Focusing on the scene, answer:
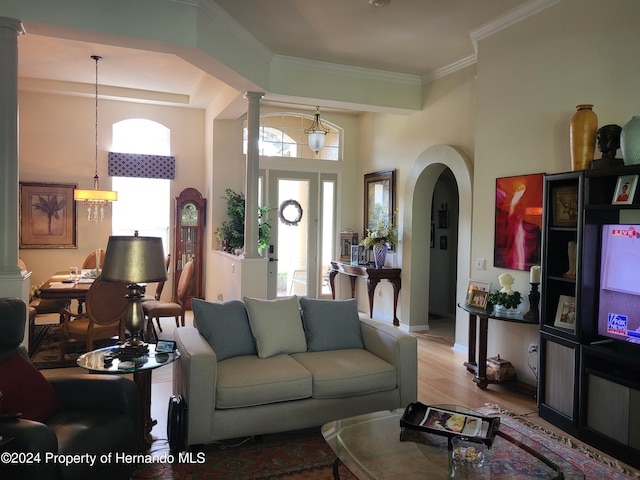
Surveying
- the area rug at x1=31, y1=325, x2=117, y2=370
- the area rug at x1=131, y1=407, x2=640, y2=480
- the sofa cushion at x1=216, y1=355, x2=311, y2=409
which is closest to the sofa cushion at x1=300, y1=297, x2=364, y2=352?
the sofa cushion at x1=216, y1=355, x2=311, y2=409

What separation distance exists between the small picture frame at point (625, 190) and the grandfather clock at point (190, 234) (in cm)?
594

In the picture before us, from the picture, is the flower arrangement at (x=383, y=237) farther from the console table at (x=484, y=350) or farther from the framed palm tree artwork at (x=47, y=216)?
the framed palm tree artwork at (x=47, y=216)

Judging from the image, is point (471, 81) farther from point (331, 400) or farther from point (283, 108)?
point (331, 400)

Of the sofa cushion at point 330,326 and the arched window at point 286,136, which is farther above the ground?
the arched window at point 286,136

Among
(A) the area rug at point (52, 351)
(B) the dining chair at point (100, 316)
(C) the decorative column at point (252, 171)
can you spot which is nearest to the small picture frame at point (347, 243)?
(C) the decorative column at point (252, 171)

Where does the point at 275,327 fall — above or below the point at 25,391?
above

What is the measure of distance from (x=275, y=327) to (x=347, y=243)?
176 inches

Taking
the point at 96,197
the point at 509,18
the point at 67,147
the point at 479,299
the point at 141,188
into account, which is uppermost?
the point at 509,18

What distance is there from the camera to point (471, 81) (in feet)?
18.2

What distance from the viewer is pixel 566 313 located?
11.8 ft

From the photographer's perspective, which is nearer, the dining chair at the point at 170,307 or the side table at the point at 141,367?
the side table at the point at 141,367

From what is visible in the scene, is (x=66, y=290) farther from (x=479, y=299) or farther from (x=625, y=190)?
(x=625, y=190)

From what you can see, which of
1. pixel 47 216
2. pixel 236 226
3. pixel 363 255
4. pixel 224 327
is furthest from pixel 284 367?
pixel 47 216

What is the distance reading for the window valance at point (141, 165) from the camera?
24.2 ft
